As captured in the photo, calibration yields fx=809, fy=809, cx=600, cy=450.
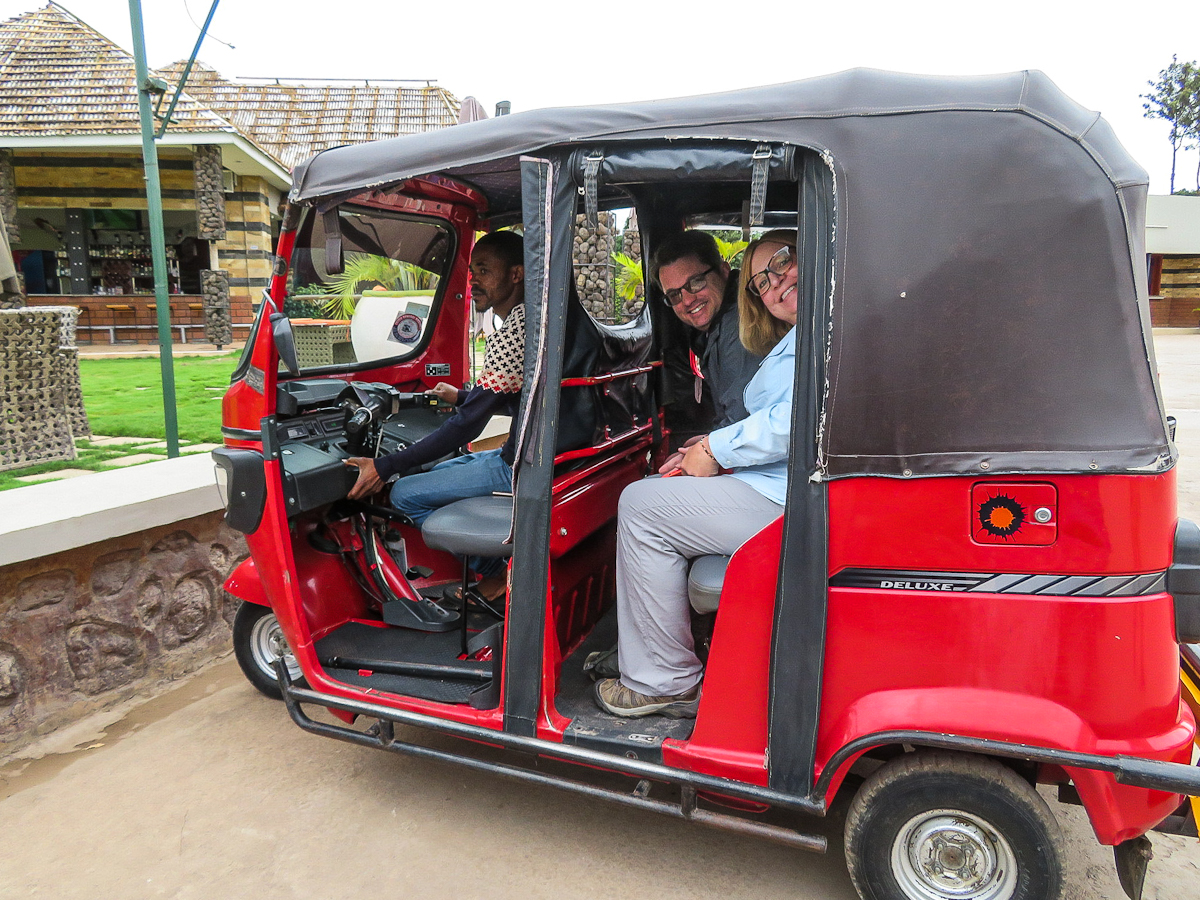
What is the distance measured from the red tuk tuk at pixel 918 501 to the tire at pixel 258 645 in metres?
1.44

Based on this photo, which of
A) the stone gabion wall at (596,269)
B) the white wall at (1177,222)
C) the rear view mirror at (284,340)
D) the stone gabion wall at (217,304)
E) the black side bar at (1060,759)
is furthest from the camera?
the white wall at (1177,222)

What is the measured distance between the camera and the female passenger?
7.97 ft

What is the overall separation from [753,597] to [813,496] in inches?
13.0

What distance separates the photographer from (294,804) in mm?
2963

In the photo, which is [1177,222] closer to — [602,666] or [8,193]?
[602,666]

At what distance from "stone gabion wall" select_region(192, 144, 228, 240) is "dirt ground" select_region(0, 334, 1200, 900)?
13.5 m

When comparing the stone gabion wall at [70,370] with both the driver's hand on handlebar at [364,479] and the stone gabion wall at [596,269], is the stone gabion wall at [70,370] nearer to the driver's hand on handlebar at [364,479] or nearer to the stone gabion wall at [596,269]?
the driver's hand on handlebar at [364,479]

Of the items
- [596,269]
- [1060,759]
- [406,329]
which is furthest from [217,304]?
[1060,759]

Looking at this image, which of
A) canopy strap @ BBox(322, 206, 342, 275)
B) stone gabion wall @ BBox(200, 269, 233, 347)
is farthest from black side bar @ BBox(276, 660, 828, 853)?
stone gabion wall @ BBox(200, 269, 233, 347)

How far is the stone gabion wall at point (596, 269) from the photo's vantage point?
3.63 meters

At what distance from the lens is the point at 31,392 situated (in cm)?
596

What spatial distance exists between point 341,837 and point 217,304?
596 inches

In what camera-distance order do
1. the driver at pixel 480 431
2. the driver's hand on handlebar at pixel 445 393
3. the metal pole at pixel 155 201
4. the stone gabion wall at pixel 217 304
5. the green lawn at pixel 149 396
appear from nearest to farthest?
the driver at pixel 480 431, the driver's hand on handlebar at pixel 445 393, the metal pole at pixel 155 201, the green lawn at pixel 149 396, the stone gabion wall at pixel 217 304

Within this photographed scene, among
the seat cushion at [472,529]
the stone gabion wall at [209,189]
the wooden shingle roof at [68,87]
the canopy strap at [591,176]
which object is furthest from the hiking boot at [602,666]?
the stone gabion wall at [209,189]
